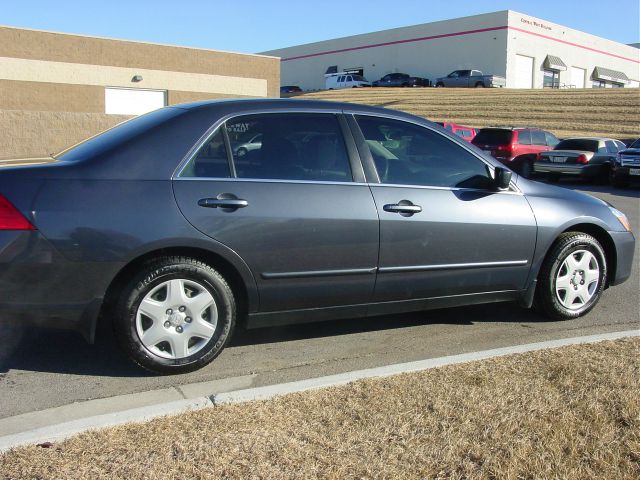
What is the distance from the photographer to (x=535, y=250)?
4.93 m

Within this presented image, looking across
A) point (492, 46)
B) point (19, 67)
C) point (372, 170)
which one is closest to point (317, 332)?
point (372, 170)

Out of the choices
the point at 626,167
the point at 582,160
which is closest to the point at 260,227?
the point at 626,167

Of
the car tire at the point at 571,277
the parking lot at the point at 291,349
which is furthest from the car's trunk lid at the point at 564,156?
the car tire at the point at 571,277

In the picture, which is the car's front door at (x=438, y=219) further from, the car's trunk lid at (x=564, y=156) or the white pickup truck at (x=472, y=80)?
the white pickup truck at (x=472, y=80)

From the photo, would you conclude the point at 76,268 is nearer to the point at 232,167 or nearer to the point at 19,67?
the point at 232,167

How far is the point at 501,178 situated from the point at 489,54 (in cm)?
5058

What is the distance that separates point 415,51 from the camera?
57.3m

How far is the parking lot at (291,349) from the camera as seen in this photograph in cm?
385

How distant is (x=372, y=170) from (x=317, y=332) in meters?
1.34

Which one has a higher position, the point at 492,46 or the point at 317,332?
the point at 492,46

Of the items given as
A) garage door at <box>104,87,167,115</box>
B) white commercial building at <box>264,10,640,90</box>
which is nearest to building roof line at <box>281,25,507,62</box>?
white commercial building at <box>264,10,640,90</box>

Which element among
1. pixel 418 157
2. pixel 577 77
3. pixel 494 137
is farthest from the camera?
pixel 577 77

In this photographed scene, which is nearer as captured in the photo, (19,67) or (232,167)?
(232,167)

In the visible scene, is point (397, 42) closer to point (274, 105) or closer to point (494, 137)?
point (494, 137)
